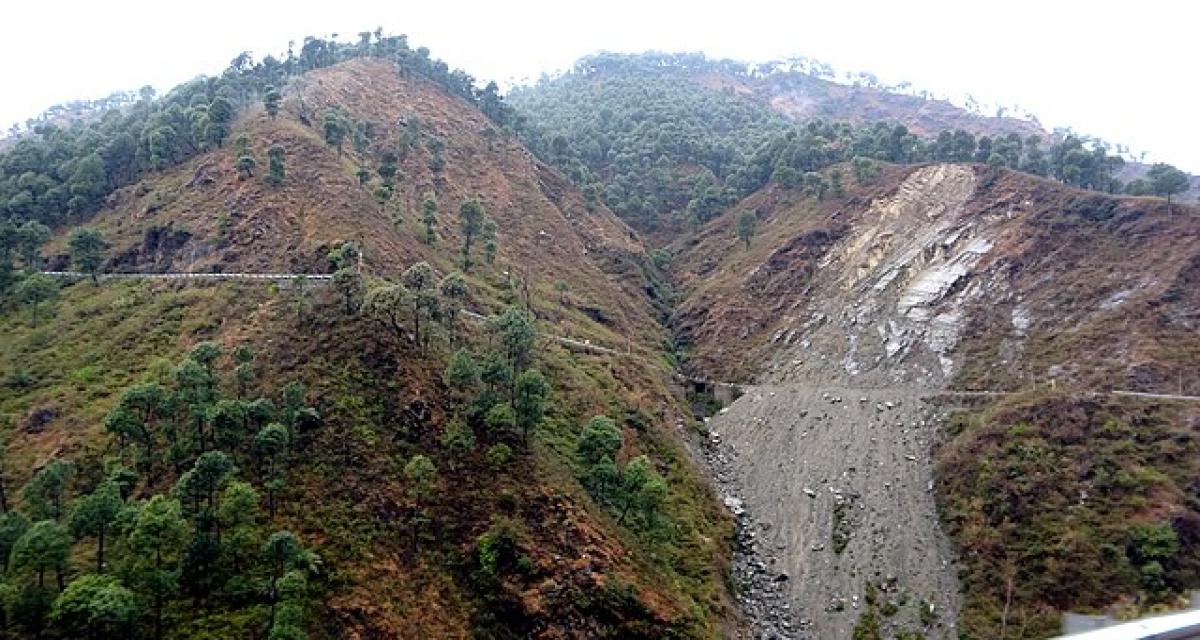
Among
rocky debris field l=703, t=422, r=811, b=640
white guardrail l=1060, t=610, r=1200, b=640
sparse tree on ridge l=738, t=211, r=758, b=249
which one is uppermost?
sparse tree on ridge l=738, t=211, r=758, b=249

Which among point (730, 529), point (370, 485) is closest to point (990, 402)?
point (730, 529)

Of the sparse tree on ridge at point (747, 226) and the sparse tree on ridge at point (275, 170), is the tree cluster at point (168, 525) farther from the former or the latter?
the sparse tree on ridge at point (747, 226)

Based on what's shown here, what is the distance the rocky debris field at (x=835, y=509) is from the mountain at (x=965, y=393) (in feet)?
0.46

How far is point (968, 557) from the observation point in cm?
3562

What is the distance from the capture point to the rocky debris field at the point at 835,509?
3456cm

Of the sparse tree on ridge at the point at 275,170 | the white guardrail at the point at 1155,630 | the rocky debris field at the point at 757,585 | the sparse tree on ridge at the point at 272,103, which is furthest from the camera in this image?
the sparse tree on ridge at the point at 272,103

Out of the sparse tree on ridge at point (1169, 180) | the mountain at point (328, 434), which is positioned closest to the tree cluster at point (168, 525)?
the mountain at point (328, 434)

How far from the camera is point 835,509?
133 feet

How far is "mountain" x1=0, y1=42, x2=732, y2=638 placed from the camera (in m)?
27.1

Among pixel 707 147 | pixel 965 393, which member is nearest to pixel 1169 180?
pixel 965 393

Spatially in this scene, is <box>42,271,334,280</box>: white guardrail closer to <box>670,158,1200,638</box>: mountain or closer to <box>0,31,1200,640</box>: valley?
<box>0,31,1200,640</box>: valley

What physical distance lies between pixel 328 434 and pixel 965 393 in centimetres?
3878

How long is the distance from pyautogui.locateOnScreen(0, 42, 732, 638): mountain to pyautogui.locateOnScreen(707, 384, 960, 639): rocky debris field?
10.2ft

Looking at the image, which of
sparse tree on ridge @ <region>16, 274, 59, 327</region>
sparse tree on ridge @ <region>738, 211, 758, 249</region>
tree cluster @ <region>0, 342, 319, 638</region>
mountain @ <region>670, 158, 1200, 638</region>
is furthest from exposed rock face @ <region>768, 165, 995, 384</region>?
sparse tree on ridge @ <region>16, 274, 59, 327</region>
